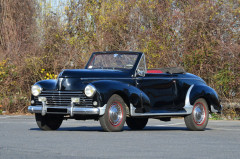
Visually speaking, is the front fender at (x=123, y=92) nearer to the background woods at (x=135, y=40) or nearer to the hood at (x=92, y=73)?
the hood at (x=92, y=73)

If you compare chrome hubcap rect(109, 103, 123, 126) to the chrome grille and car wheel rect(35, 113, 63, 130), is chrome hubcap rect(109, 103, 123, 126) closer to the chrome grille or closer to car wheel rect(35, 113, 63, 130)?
the chrome grille

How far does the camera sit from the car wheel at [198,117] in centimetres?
1462

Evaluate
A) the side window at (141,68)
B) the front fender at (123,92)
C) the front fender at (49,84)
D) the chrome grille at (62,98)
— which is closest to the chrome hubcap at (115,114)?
the front fender at (123,92)

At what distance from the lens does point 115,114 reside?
1307 centimetres

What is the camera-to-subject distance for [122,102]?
13.2 meters

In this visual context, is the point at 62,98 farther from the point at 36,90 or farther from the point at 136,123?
the point at 136,123

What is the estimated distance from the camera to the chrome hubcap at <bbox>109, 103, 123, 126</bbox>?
13.0 metres

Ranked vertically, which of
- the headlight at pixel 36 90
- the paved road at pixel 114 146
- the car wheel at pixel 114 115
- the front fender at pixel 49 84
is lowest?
the paved road at pixel 114 146

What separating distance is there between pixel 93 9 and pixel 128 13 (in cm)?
225

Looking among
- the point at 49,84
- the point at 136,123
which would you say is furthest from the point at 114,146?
the point at 136,123

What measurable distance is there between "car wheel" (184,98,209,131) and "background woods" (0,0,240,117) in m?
7.38

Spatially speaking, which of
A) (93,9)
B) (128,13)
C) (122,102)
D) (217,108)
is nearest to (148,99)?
(122,102)

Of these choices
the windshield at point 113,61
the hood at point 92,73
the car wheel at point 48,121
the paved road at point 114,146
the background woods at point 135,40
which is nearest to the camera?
the paved road at point 114,146

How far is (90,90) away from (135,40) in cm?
1271
